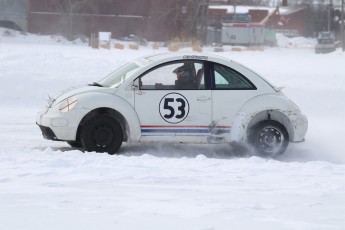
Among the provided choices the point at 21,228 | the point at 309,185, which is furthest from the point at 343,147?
the point at 21,228

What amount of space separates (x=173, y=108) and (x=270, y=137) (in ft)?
4.76

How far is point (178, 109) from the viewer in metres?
10.6

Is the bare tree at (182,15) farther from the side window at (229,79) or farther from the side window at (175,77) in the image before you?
the side window at (175,77)

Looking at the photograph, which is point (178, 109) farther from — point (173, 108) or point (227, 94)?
point (227, 94)

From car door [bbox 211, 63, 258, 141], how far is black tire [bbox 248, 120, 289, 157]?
14.7 inches

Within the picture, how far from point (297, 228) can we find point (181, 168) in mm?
2813

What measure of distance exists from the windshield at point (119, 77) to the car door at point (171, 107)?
27cm

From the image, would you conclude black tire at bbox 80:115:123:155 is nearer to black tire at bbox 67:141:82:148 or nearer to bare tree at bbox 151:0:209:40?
black tire at bbox 67:141:82:148

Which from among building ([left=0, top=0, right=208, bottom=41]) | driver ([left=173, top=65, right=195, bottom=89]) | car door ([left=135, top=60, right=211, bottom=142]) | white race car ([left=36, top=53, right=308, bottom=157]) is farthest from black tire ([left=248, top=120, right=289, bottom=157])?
building ([left=0, top=0, right=208, bottom=41])

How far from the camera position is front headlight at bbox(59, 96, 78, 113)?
10.6 metres

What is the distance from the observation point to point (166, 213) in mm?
6352

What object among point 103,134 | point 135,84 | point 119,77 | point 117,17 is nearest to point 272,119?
point 135,84

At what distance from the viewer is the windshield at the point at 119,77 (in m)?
10.9

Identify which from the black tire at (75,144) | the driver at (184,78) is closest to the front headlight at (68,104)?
the black tire at (75,144)
